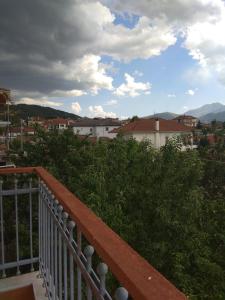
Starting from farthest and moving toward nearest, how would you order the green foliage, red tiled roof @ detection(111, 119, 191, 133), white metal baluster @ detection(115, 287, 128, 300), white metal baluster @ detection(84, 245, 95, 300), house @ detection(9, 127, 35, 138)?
red tiled roof @ detection(111, 119, 191, 133) < house @ detection(9, 127, 35, 138) < the green foliage < white metal baluster @ detection(84, 245, 95, 300) < white metal baluster @ detection(115, 287, 128, 300)

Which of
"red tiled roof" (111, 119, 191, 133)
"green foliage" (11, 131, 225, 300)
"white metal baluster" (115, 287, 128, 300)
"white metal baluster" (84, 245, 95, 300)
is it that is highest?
"red tiled roof" (111, 119, 191, 133)

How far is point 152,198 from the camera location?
37.9ft

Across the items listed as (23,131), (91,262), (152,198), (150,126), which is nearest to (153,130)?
(150,126)

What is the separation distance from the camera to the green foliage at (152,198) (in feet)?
31.2

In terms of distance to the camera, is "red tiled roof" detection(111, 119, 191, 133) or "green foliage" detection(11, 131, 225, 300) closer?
"green foliage" detection(11, 131, 225, 300)

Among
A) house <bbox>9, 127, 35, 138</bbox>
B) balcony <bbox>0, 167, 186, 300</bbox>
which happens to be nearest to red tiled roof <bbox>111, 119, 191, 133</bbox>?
house <bbox>9, 127, 35, 138</bbox>

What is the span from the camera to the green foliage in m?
9.51

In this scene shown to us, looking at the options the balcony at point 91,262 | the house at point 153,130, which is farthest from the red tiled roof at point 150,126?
the balcony at point 91,262

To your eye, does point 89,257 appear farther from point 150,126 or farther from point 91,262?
point 150,126

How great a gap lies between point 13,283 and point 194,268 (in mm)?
8495

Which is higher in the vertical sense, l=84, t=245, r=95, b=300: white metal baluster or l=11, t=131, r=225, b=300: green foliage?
l=84, t=245, r=95, b=300: white metal baluster

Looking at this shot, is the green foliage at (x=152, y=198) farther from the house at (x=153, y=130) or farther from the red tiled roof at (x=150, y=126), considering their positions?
the red tiled roof at (x=150, y=126)

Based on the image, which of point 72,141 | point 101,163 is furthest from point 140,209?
point 72,141

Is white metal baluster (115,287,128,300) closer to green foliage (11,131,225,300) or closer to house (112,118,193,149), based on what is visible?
green foliage (11,131,225,300)
